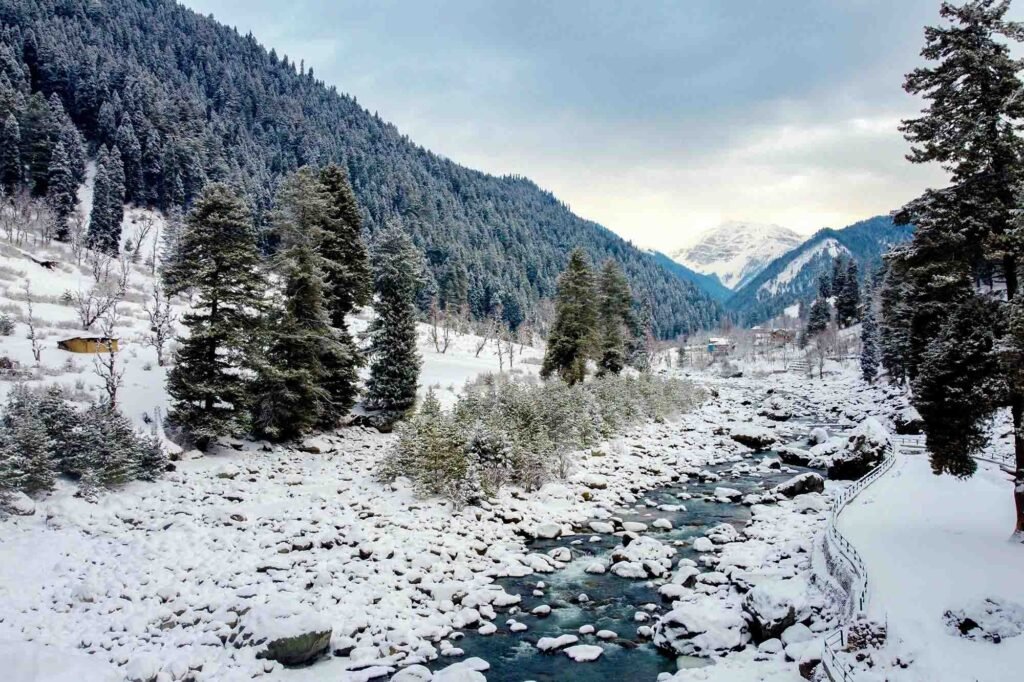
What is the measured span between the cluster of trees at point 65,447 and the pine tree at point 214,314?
2574 millimetres

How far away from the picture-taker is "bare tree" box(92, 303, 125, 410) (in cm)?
2230


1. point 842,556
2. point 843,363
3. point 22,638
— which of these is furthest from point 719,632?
point 843,363

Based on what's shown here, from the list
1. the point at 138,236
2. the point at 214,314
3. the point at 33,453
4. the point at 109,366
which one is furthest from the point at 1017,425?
the point at 138,236

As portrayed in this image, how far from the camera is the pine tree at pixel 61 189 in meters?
75.9

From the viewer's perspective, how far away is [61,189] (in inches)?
3191

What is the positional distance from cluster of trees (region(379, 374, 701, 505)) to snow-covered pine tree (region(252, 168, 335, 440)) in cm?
513

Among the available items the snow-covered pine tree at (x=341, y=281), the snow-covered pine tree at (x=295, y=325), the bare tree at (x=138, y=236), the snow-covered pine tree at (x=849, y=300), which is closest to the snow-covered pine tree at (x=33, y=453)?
the snow-covered pine tree at (x=295, y=325)

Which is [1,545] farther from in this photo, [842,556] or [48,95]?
[48,95]

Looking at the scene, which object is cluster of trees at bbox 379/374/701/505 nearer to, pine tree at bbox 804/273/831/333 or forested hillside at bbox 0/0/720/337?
forested hillside at bbox 0/0/720/337

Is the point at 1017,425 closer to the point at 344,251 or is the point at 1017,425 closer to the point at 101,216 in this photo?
the point at 344,251

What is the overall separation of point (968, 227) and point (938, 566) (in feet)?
28.7

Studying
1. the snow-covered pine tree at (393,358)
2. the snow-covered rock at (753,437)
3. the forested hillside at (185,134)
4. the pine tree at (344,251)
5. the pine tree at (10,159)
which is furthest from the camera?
the forested hillside at (185,134)

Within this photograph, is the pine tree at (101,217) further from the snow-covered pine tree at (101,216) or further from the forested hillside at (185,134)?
the forested hillside at (185,134)

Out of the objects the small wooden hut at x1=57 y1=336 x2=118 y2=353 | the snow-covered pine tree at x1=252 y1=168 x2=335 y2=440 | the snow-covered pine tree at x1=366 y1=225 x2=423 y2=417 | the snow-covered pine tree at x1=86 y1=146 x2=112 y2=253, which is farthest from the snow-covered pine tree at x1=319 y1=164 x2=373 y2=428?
the snow-covered pine tree at x1=86 y1=146 x2=112 y2=253
